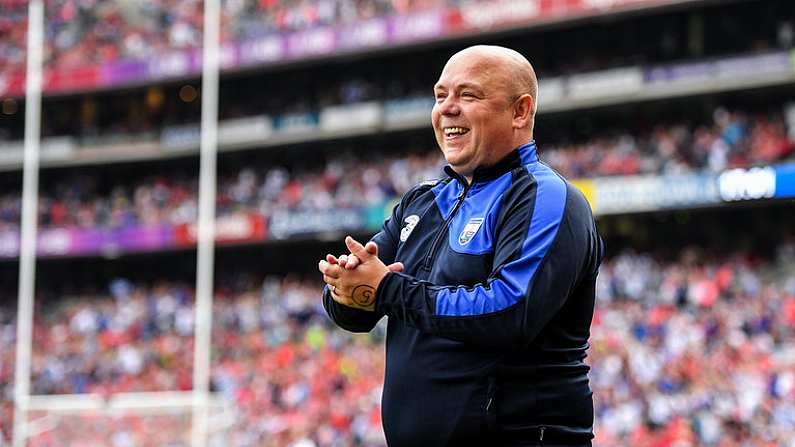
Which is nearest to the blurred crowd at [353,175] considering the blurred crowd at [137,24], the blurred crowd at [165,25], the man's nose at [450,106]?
the blurred crowd at [165,25]

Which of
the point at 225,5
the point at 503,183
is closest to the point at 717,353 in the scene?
the point at 503,183

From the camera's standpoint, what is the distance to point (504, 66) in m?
2.60

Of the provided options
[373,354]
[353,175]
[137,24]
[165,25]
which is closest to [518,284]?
[373,354]

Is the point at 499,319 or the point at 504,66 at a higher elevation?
the point at 504,66

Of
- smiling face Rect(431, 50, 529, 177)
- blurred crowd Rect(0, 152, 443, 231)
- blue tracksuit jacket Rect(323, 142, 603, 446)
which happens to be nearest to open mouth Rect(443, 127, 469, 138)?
smiling face Rect(431, 50, 529, 177)

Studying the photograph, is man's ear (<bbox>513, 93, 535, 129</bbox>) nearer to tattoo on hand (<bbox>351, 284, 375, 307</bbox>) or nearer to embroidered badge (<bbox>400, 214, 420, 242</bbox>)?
embroidered badge (<bbox>400, 214, 420, 242</bbox>)

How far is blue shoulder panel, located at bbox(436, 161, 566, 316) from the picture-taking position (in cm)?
240

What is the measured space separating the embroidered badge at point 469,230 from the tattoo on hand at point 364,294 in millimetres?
234

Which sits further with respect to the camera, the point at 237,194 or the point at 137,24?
the point at 137,24

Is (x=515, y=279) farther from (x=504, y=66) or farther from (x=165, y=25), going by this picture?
(x=165, y=25)

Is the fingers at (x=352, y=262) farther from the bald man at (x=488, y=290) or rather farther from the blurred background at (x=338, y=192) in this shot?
the blurred background at (x=338, y=192)

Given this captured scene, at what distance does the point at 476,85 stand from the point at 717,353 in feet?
39.2

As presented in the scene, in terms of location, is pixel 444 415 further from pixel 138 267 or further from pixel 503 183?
pixel 138 267

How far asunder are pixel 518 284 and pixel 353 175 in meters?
20.4
